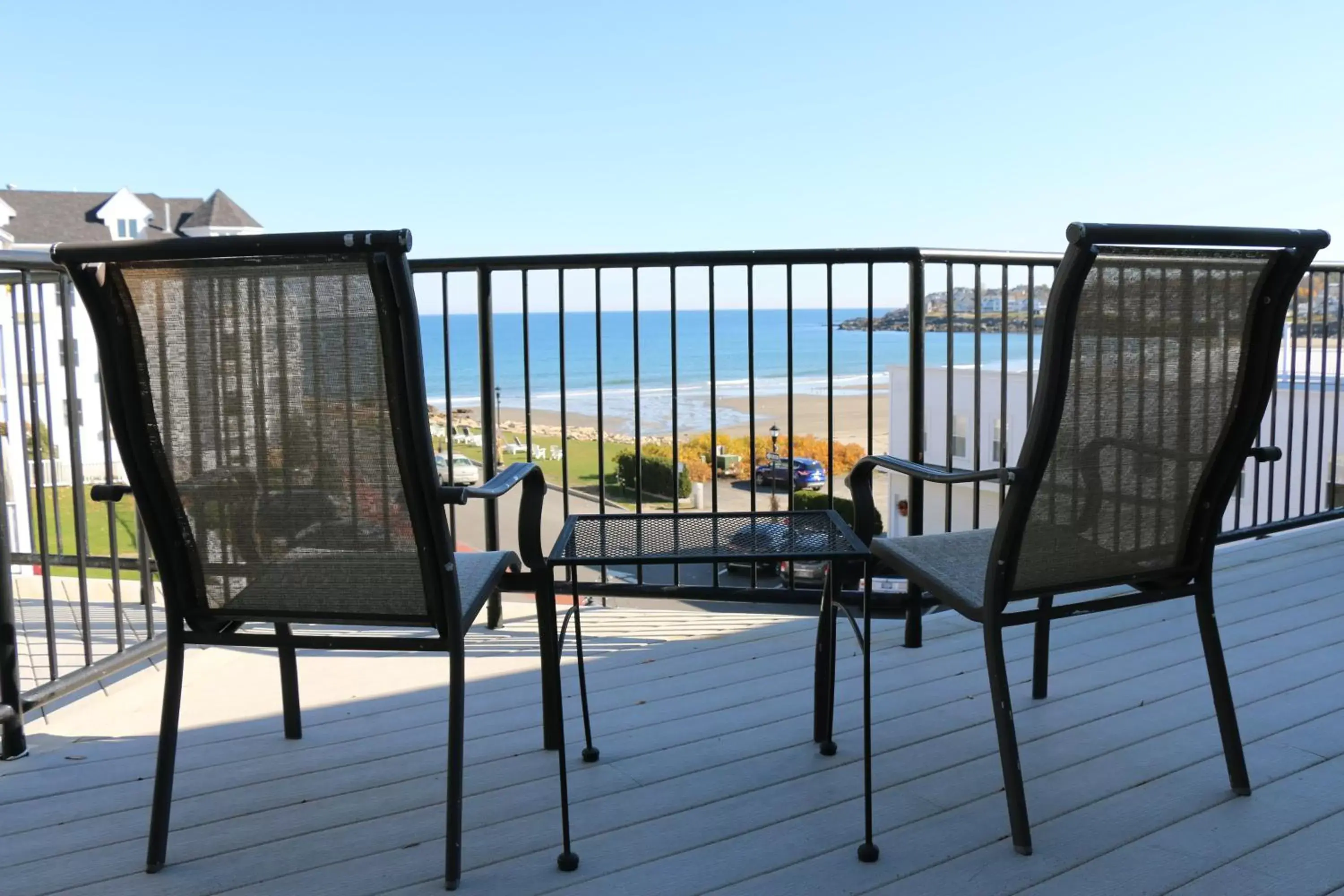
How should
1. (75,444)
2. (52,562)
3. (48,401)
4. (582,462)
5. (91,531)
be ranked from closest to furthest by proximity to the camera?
1. (75,444)
2. (48,401)
3. (52,562)
4. (91,531)
5. (582,462)

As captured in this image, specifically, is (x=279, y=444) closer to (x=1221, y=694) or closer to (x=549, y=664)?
(x=549, y=664)

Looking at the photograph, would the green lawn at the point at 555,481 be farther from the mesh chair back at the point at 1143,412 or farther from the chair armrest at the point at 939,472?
the mesh chair back at the point at 1143,412

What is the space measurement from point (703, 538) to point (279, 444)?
805mm

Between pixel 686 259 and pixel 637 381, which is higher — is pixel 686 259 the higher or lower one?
the higher one

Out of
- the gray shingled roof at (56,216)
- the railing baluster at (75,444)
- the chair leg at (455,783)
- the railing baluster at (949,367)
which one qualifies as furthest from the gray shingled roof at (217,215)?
the chair leg at (455,783)

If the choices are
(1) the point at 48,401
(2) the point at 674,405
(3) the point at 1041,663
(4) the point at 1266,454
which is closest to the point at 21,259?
(1) the point at 48,401

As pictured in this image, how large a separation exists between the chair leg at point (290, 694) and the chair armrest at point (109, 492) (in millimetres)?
618

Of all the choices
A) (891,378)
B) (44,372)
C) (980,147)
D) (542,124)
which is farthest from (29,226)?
(980,147)

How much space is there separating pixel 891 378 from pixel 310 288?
407 inches

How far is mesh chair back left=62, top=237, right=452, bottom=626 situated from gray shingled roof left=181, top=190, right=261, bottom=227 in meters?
→ 53.7

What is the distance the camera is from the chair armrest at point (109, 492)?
180 cm

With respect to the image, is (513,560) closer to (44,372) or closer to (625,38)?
(44,372)

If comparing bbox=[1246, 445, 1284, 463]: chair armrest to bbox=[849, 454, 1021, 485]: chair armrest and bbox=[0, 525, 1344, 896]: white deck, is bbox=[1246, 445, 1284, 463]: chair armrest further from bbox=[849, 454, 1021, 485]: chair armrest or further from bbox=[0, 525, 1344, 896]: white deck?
bbox=[0, 525, 1344, 896]: white deck

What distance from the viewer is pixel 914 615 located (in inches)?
116
